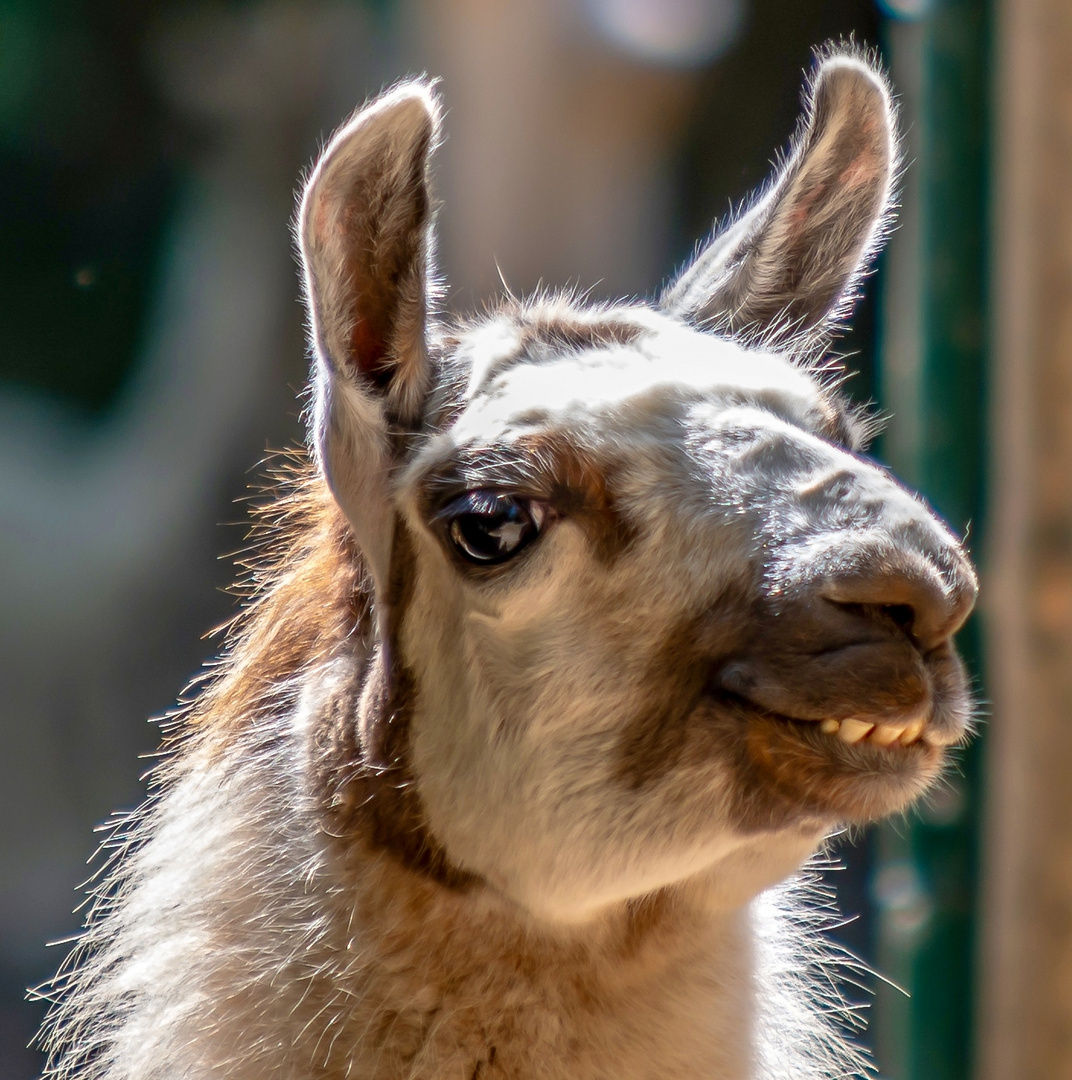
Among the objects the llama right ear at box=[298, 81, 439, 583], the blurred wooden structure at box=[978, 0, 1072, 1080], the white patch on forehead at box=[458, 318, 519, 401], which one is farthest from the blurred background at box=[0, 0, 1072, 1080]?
the llama right ear at box=[298, 81, 439, 583]

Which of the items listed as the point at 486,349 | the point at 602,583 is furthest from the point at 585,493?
the point at 486,349

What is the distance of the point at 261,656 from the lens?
1.30 metres

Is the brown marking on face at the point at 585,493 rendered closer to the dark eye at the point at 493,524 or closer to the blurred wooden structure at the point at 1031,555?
the dark eye at the point at 493,524

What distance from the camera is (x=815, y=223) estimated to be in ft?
4.24

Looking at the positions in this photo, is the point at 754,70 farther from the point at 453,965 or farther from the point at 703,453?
the point at 453,965

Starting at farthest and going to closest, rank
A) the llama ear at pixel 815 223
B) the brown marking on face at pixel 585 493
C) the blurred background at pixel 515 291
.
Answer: the blurred background at pixel 515 291, the llama ear at pixel 815 223, the brown marking on face at pixel 585 493

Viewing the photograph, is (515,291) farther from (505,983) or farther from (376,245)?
(505,983)

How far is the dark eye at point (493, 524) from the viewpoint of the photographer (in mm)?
994

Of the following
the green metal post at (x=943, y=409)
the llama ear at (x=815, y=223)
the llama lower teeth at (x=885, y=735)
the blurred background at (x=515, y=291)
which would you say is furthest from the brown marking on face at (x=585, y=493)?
the green metal post at (x=943, y=409)

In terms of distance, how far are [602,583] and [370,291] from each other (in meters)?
0.37

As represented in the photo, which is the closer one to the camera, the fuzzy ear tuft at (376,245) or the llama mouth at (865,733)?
the llama mouth at (865,733)

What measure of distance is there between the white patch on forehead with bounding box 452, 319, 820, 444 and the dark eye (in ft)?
0.21

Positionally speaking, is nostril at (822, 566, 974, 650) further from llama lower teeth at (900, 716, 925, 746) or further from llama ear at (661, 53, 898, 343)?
llama ear at (661, 53, 898, 343)

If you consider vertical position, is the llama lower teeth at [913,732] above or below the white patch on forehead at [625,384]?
below
